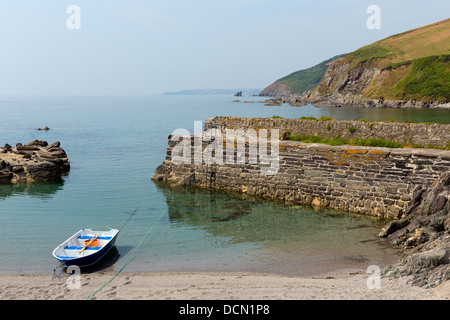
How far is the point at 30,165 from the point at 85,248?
13828mm

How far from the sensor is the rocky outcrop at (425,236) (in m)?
7.91

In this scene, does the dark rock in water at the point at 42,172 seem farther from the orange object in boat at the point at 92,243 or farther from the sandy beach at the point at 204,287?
the sandy beach at the point at 204,287

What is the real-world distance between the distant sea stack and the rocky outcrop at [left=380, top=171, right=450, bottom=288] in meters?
73.7

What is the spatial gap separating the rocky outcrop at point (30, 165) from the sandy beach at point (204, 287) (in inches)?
519

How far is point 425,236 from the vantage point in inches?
412

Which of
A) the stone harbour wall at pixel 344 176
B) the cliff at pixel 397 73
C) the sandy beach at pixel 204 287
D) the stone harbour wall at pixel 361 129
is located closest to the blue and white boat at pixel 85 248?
the sandy beach at pixel 204 287

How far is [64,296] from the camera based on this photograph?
848 cm

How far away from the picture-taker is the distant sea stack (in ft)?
273

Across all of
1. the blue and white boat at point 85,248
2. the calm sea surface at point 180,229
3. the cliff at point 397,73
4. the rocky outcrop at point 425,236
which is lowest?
the calm sea surface at point 180,229

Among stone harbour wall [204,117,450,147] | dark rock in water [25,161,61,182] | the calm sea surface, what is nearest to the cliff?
stone harbour wall [204,117,450,147]

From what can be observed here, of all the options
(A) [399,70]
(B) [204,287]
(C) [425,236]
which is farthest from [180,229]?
(A) [399,70]

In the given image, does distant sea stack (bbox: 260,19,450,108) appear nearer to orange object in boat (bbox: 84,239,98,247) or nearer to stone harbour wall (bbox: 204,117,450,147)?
stone harbour wall (bbox: 204,117,450,147)
